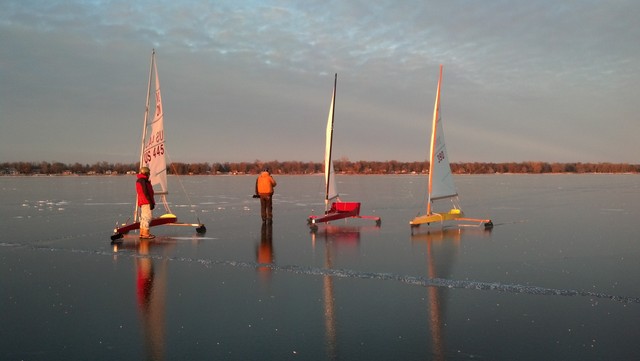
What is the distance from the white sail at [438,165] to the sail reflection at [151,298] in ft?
25.8

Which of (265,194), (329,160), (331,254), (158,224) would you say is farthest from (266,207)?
(331,254)

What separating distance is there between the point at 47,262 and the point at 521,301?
769 cm

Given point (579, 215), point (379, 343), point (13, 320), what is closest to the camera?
point (379, 343)

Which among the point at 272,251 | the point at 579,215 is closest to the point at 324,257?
the point at 272,251

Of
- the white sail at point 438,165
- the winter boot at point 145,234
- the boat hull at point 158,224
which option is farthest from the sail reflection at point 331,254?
the winter boot at point 145,234

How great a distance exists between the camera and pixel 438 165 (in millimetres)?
15734

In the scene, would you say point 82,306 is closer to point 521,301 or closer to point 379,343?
point 379,343

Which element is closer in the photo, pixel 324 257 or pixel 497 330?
pixel 497 330

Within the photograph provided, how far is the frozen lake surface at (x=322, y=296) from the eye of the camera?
16.9 feet

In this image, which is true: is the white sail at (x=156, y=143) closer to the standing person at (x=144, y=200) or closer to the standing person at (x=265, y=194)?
the standing person at (x=144, y=200)

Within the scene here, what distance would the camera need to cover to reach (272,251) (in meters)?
10.9

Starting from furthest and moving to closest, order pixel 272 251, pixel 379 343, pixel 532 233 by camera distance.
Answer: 1. pixel 532 233
2. pixel 272 251
3. pixel 379 343

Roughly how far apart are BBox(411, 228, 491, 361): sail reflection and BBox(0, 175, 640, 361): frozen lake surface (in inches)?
1.2

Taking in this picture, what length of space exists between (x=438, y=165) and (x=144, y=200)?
26.4ft
